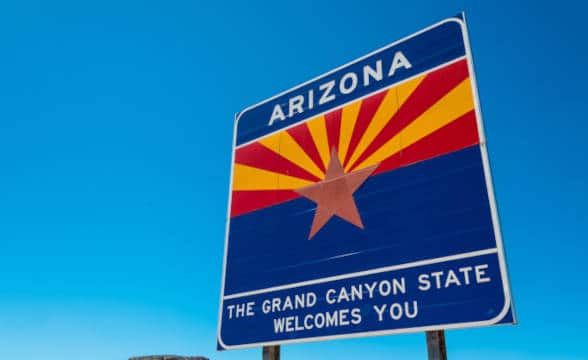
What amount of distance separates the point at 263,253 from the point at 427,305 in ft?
8.46

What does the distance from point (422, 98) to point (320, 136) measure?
1582 millimetres

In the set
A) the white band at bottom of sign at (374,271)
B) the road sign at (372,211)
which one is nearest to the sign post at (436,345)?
the road sign at (372,211)

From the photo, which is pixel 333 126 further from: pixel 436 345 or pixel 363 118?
pixel 436 345

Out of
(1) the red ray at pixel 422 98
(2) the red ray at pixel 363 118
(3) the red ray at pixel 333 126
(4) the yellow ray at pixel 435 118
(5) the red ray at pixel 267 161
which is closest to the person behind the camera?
(4) the yellow ray at pixel 435 118

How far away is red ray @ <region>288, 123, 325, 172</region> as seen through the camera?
6773 mm

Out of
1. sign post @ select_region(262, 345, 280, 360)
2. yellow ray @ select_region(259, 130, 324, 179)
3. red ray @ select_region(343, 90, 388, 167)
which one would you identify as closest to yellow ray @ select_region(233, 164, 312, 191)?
yellow ray @ select_region(259, 130, 324, 179)

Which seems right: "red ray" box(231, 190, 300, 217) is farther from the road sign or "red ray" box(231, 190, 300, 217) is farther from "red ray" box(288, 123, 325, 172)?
"red ray" box(288, 123, 325, 172)

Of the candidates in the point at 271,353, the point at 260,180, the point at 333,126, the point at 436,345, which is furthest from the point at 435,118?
the point at 271,353

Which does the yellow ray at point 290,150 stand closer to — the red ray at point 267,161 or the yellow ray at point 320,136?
the red ray at point 267,161

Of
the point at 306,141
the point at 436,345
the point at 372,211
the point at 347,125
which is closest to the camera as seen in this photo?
the point at 436,345

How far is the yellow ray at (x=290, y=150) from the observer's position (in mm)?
6773

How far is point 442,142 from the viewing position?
559 cm

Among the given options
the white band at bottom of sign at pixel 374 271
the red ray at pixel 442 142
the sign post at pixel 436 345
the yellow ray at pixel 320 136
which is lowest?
the sign post at pixel 436 345

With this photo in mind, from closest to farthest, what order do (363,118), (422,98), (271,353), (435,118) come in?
(435,118) → (422,98) → (271,353) → (363,118)
